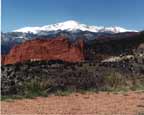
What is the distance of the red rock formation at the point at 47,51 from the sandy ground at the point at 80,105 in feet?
29.8

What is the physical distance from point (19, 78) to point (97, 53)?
915 cm

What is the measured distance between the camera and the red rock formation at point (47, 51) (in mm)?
22578

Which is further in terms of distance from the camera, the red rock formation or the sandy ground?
the red rock formation

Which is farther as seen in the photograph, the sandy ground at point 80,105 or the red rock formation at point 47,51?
the red rock formation at point 47,51

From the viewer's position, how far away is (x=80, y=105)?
1152 centimetres

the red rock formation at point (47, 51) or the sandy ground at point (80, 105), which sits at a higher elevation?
the red rock formation at point (47, 51)

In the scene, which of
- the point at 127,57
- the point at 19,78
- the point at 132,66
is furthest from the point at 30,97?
the point at 127,57

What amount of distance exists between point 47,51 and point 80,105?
37.9ft

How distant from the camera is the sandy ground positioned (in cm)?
1049

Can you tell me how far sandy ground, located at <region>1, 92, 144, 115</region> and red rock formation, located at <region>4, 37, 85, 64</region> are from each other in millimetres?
9070

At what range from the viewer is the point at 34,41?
23453 millimetres

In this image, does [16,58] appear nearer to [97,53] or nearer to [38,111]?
[97,53]

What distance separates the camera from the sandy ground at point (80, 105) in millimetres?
10492

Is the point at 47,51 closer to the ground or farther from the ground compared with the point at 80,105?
farther from the ground
